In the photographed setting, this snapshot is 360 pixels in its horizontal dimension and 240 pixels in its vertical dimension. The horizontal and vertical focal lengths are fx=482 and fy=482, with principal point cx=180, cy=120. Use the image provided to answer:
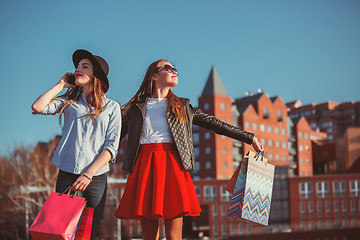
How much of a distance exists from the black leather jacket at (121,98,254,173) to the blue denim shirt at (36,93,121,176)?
0.42 m

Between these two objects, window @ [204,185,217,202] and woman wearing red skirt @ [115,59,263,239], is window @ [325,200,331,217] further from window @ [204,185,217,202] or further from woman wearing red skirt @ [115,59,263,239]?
woman wearing red skirt @ [115,59,263,239]

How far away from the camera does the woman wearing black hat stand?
3.50 meters

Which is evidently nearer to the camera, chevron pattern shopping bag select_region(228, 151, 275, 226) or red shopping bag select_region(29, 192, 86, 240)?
red shopping bag select_region(29, 192, 86, 240)

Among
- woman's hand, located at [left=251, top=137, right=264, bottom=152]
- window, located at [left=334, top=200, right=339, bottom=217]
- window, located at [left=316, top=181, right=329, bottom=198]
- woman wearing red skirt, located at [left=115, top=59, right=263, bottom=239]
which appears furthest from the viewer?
window, located at [left=334, top=200, right=339, bottom=217]

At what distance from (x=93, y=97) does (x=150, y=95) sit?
77cm

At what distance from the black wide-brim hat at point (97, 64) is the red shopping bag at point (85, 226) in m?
1.07

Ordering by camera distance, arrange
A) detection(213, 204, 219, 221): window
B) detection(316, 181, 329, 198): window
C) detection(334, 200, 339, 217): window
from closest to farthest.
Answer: detection(213, 204, 219, 221): window
detection(316, 181, 329, 198): window
detection(334, 200, 339, 217): window

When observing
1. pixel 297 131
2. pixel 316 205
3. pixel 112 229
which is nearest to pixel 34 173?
pixel 112 229

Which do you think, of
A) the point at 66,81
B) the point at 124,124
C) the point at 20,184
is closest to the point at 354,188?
the point at 20,184

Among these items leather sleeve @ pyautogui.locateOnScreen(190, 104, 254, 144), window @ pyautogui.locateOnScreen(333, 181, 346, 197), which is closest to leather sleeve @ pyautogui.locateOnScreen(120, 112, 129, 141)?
leather sleeve @ pyautogui.locateOnScreen(190, 104, 254, 144)

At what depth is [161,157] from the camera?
4043 millimetres

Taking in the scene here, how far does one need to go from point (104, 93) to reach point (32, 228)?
4.05 ft

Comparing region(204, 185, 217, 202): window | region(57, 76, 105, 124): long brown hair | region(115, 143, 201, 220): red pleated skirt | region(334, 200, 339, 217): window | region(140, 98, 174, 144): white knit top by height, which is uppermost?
region(57, 76, 105, 124): long brown hair

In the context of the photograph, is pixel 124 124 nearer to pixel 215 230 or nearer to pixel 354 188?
pixel 215 230
